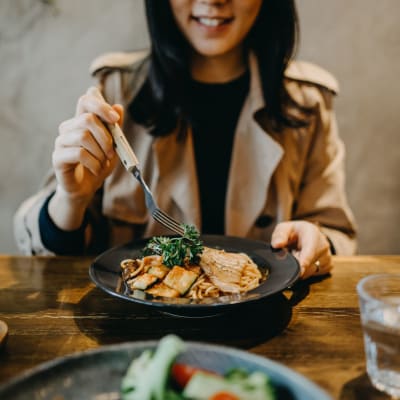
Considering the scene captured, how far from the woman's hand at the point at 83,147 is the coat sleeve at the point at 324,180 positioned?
77 cm

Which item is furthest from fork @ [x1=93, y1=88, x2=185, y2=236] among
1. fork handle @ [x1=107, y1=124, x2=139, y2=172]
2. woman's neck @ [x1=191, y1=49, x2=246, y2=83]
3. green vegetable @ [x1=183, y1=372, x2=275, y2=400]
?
woman's neck @ [x1=191, y1=49, x2=246, y2=83]

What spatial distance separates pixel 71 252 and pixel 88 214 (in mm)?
227

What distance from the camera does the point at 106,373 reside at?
636mm

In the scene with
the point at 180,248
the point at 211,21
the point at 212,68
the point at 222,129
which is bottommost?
the point at 180,248

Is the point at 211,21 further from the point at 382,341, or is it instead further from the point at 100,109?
the point at 382,341

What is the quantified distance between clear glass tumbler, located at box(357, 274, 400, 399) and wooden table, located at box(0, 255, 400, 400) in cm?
2

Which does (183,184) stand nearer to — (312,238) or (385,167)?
(312,238)

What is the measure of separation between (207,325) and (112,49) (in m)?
1.54

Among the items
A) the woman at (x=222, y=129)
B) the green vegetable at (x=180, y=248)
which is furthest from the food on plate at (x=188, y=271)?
the woman at (x=222, y=129)

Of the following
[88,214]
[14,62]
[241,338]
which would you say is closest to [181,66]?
[88,214]

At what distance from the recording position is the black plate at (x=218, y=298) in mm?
854

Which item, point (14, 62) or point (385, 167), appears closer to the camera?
point (14, 62)

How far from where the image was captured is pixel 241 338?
892 mm

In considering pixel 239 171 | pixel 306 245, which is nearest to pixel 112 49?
pixel 239 171
